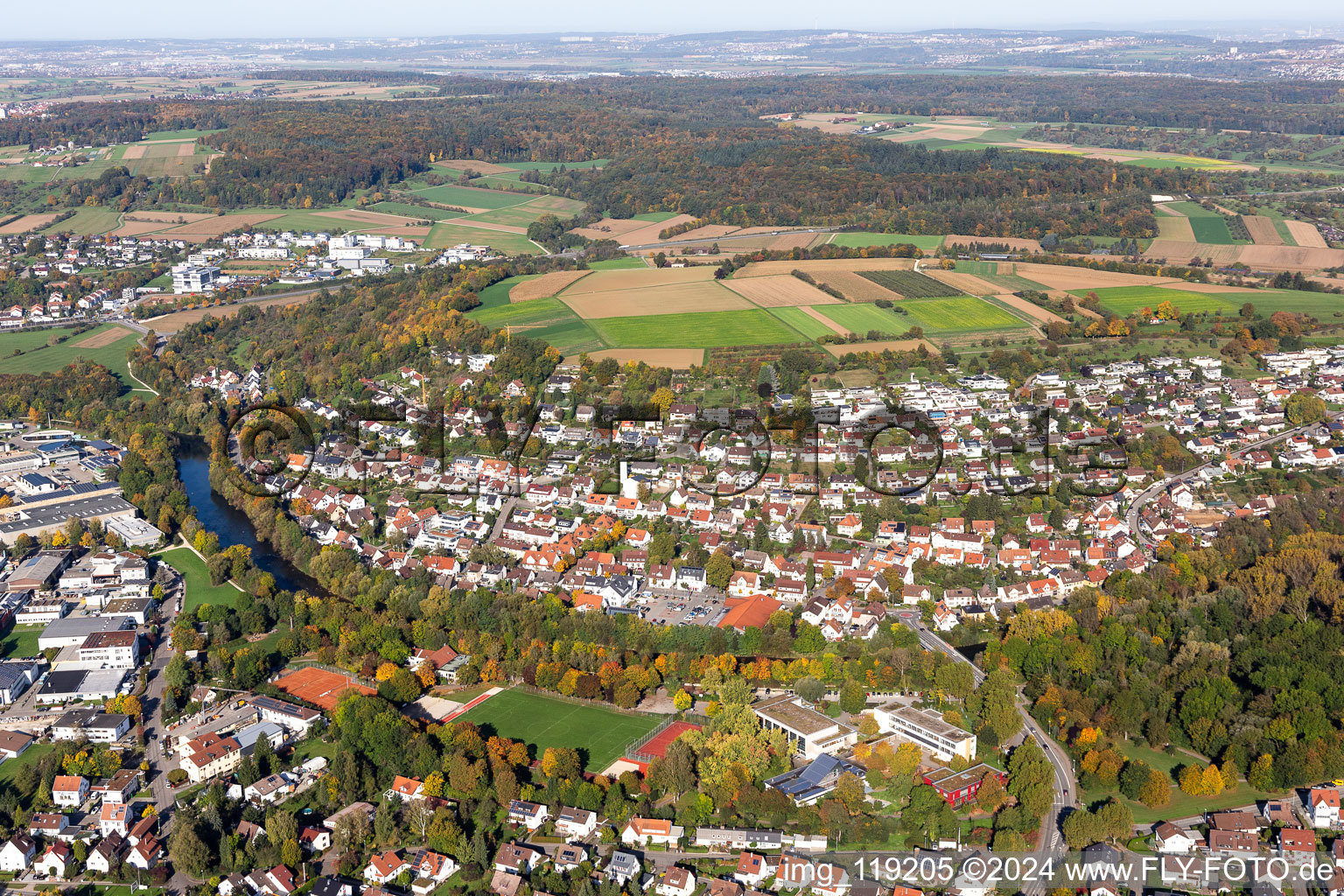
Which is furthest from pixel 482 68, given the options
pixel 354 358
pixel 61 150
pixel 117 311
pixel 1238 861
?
pixel 1238 861

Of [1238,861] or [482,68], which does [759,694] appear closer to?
[1238,861]

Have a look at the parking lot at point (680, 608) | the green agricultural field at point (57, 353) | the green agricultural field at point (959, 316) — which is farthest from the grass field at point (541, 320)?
the parking lot at point (680, 608)

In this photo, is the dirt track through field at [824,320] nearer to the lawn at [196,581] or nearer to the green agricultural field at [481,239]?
the green agricultural field at [481,239]

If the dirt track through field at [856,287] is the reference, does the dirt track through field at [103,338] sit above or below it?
below

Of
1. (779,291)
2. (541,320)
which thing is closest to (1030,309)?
(779,291)

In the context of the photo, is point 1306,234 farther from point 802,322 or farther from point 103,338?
point 103,338

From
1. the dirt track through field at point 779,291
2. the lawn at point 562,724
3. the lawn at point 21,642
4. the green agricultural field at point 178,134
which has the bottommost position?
the lawn at point 21,642
